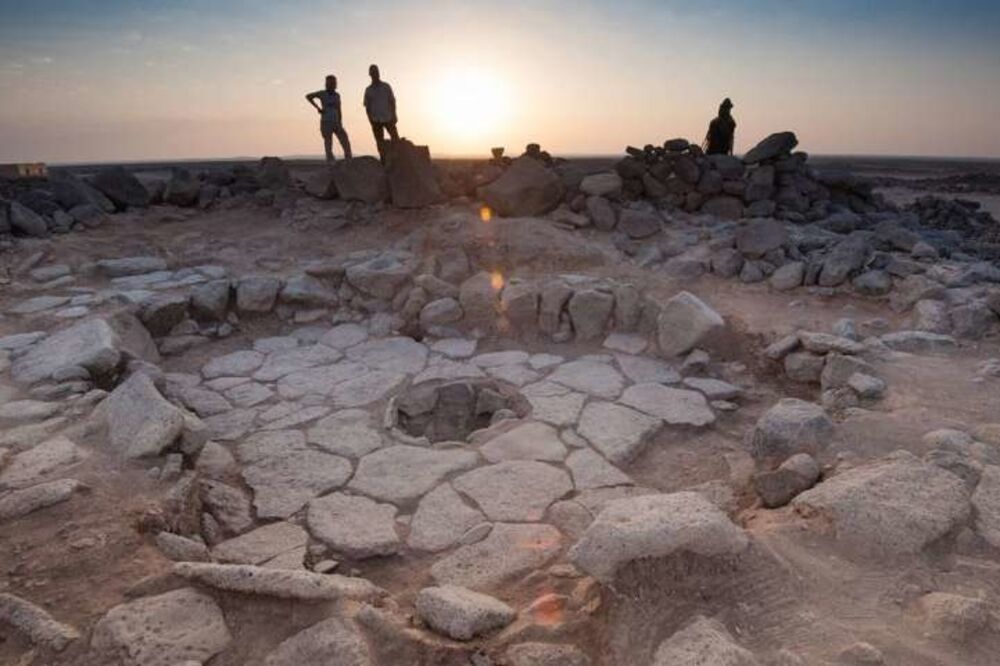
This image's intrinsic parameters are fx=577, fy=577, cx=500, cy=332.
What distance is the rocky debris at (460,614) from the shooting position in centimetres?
202

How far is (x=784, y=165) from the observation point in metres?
9.00

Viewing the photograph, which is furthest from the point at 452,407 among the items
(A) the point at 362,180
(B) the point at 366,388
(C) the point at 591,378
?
(A) the point at 362,180

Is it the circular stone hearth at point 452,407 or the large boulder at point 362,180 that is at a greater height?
the large boulder at point 362,180

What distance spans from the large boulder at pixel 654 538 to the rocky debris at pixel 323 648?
80cm

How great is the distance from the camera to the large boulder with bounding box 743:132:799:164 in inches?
354

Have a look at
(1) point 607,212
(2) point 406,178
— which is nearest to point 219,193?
(2) point 406,178

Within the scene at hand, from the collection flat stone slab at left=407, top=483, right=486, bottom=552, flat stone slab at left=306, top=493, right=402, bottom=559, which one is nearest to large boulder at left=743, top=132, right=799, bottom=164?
flat stone slab at left=407, top=483, right=486, bottom=552

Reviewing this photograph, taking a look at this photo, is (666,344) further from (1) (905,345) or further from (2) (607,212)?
(2) (607,212)

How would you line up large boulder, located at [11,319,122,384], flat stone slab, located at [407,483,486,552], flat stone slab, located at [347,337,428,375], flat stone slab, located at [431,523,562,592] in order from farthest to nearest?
flat stone slab, located at [347,337,428,375]
large boulder, located at [11,319,122,384]
flat stone slab, located at [407,483,486,552]
flat stone slab, located at [431,523,562,592]

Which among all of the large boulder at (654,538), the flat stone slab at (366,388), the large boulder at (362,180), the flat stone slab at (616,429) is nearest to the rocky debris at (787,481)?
the large boulder at (654,538)

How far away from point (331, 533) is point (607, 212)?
5.69 metres

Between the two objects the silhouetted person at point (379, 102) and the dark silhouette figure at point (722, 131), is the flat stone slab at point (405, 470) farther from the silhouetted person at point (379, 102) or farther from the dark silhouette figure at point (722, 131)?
the dark silhouette figure at point (722, 131)

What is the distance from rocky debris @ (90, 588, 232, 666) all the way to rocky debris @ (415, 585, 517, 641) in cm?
69

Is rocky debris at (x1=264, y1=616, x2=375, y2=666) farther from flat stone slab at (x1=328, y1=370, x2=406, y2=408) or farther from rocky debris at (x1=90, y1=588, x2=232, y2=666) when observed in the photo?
flat stone slab at (x1=328, y1=370, x2=406, y2=408)
